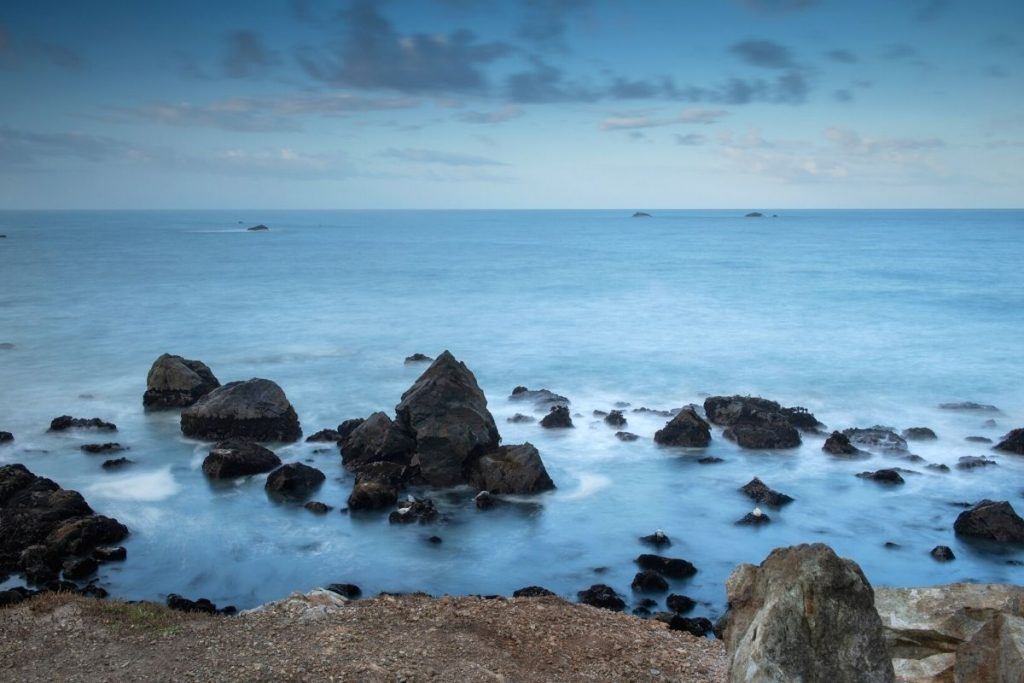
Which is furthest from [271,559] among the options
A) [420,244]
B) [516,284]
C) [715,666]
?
[420,244]

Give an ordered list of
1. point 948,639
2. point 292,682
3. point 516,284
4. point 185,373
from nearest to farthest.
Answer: point 948,639 < point 292,682 < point 185,373 < point 516,284

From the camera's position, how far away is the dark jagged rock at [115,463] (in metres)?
31.7

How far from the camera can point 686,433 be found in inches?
1372

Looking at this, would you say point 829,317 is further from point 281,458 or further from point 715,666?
point 715,666

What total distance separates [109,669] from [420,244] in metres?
158

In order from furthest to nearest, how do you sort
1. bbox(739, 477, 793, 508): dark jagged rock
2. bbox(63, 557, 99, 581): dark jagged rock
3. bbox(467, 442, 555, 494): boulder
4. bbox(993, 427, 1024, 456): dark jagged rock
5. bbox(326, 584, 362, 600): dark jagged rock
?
bbox(993, 427, 1024, 456): dark jagged rock → bbox(467, 442, 555, 494): boulder → bbox(739, 477, 793, 508): dark jagged rock → bbox(63, 557, 99, 581): dark jagged rock → bbox(326, 584, 362, 600): dark jagged rock

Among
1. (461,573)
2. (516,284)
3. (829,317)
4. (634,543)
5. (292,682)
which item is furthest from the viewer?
(516,284)

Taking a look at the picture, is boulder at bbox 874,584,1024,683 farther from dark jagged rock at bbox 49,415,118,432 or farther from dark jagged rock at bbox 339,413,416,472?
dark jagged rock at bbox 49,415,118,432

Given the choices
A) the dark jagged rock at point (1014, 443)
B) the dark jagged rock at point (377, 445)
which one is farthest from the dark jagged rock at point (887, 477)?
the dark jagged rock at point (377, 445)

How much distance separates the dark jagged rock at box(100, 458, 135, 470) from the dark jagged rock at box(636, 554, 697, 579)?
19.8 m

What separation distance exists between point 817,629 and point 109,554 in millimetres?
20248

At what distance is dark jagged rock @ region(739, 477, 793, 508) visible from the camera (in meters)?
28.7

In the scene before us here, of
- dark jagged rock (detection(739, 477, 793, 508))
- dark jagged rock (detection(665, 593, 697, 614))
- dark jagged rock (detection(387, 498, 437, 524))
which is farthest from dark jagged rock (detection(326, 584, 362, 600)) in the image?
dark jagged rock (detection(739, 477, 793, 508))

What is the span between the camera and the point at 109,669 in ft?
50.0
